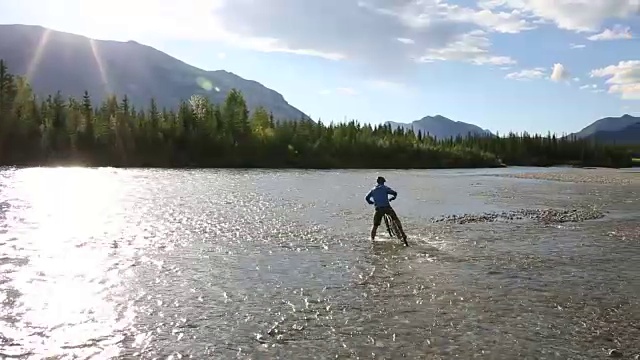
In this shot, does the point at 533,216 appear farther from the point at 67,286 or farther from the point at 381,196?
the point at 67,286

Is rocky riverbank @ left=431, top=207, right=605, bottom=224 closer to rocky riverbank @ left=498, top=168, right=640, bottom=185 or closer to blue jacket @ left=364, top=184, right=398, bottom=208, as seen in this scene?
blue jacket @ left=364, top=184, right=398, bottom=208

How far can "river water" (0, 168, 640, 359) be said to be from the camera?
1236 centimetres

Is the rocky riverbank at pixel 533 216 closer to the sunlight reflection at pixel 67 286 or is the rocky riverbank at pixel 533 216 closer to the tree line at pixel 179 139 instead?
the sunlight reflection at pixel 67 286

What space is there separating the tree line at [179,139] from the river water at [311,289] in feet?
348

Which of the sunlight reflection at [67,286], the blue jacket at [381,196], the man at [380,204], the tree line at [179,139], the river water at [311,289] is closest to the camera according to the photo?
the river water at [311,289]

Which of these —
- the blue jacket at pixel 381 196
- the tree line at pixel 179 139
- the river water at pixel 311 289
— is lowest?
the river water at pixel 311 289

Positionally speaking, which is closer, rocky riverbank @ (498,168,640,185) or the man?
the man

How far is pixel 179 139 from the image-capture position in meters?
151

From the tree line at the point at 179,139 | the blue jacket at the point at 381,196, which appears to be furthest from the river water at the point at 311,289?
the tree line at the point at 179,139

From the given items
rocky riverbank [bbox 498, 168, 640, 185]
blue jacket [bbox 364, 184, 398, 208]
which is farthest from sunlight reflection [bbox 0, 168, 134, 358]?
rocky riverbank [bbox 498, 168, 640, 185]

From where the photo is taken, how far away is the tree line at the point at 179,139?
132875mm

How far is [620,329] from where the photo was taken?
1380 cm

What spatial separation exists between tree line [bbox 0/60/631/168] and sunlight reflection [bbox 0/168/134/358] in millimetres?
104672

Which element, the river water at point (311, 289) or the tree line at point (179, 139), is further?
the tree line at point (179, 139)
